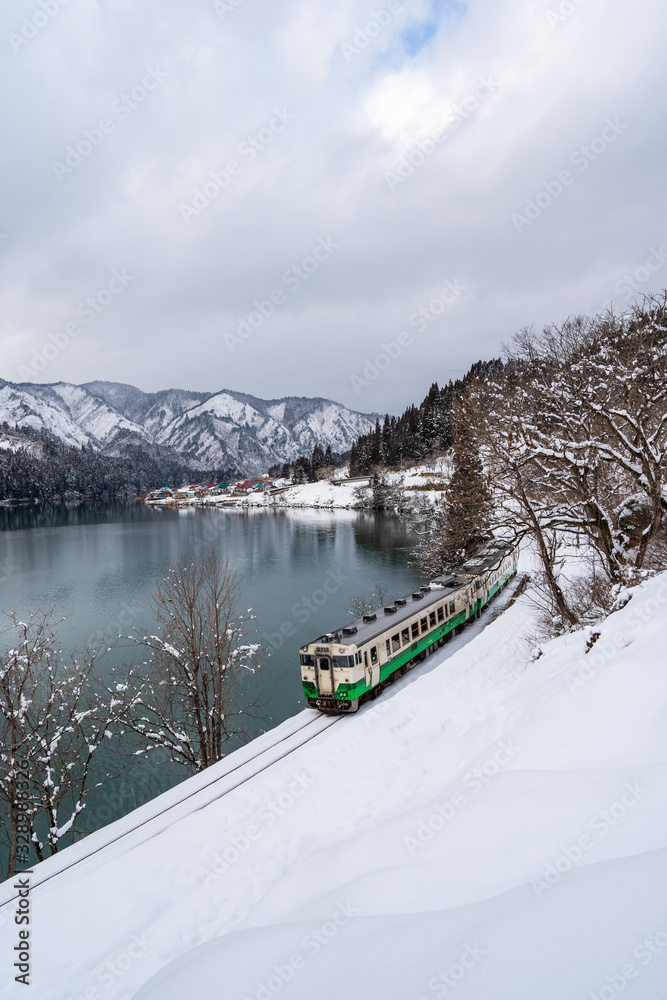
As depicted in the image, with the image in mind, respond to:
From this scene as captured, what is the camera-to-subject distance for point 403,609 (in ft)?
61.7

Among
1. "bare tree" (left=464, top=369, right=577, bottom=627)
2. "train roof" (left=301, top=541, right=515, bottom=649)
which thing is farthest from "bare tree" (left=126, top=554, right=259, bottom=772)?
"bare tree" (left=464, top=369, right=577, bottom=627)

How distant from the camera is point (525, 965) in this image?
2.79 meters

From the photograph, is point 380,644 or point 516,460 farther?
point 380,644

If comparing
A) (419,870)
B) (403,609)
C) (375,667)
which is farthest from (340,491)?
(419,870)

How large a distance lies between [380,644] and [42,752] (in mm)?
9984

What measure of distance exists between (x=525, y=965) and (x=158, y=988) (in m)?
3.43

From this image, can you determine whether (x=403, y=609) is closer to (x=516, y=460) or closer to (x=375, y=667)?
(x=375, y=667)

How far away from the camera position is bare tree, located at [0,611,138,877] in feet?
35.8

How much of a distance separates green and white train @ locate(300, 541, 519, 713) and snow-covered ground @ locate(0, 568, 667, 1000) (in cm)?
296

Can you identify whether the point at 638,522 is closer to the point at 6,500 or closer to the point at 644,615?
the point at 644,615

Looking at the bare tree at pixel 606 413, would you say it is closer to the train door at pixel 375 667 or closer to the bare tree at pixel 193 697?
the train door at pixel 375 667

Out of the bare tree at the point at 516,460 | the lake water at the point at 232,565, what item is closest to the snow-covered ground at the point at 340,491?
the lake water at the point at 232,565

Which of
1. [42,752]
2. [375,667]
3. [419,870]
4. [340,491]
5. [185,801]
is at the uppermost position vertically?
[340,491]

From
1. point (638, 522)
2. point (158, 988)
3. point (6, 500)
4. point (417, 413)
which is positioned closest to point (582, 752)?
point (158, 988)
